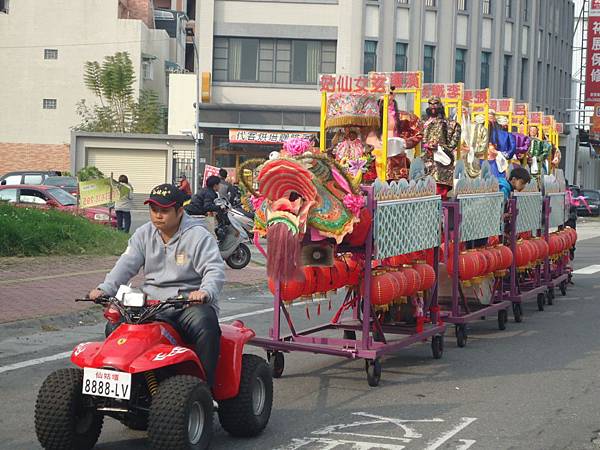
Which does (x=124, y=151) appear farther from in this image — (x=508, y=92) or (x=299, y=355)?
(x=299, y=355)

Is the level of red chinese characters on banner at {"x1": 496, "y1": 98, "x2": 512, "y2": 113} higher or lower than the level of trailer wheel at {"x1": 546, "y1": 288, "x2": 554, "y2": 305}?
higher

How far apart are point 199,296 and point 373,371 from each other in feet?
10.1

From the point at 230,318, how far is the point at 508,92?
41664 millimetres

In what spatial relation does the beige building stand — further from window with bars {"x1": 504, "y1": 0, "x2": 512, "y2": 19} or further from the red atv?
the red atv

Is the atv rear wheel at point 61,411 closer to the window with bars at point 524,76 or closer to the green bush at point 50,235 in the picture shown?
the green bush at point 50,235

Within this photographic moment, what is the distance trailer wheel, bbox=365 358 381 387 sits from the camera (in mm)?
9664

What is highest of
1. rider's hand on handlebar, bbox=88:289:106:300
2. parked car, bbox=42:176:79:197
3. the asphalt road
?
parked car, bbox=42:176:79:197

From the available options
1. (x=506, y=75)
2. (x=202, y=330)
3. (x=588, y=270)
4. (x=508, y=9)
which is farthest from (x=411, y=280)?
(x=508, y=9)

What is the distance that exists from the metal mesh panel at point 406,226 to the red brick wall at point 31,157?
154 ft

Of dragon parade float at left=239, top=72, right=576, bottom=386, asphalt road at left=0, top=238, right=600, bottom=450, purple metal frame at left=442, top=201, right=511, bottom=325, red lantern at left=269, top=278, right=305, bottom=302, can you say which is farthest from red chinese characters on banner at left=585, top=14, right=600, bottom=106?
red lantern at left=269, top=278, right=305, bottom=302

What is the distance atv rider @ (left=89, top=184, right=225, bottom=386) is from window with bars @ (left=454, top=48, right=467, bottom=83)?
146 feet

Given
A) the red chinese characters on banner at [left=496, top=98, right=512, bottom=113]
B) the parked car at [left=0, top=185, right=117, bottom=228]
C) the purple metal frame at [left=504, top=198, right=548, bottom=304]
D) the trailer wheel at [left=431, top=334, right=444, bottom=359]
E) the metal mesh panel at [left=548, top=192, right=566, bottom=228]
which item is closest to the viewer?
the trailer wheel at [left=431, top=334, right=444, bottom=359]

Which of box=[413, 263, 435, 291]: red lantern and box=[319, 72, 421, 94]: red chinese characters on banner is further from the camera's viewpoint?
box=[319, 72, 421, 94]: red chinese characters on banner

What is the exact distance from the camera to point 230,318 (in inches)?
562
